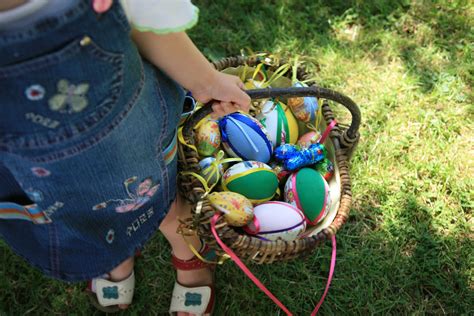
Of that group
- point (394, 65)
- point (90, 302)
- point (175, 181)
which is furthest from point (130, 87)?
point (394, 65)

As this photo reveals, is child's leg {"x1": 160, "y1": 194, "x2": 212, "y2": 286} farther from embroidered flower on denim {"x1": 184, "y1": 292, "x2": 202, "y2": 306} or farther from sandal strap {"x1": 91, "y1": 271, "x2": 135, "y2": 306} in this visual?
sandal strap {"x1": 91, "y1": 271, "x2": 135, "y2": 306}

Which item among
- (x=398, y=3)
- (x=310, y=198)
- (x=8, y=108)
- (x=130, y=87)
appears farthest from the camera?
(x=398, y=3)

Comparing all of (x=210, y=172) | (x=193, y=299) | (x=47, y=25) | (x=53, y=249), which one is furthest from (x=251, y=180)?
(x=47, y=25)

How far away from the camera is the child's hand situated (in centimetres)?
116

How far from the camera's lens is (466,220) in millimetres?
1790

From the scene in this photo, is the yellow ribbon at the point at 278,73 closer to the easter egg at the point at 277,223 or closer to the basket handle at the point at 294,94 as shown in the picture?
the basket handle at the point at 294,94

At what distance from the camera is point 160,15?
0.92 meters

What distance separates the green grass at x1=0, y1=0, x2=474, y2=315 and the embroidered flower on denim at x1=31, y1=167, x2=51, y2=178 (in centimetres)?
85

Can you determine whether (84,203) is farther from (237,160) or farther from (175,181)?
(237,160)

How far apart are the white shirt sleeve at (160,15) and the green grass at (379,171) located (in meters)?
1.00

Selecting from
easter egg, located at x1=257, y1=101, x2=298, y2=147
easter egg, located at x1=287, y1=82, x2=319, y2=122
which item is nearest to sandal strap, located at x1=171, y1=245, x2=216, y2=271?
easter egg, located at x1=257, y1=101, x2=298, y2=147

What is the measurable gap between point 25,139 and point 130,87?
0.21 metres

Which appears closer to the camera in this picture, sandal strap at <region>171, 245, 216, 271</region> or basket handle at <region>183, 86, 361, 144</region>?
basket handle at <region>183, 86, 361, 144</region>

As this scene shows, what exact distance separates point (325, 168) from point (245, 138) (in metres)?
0.26
